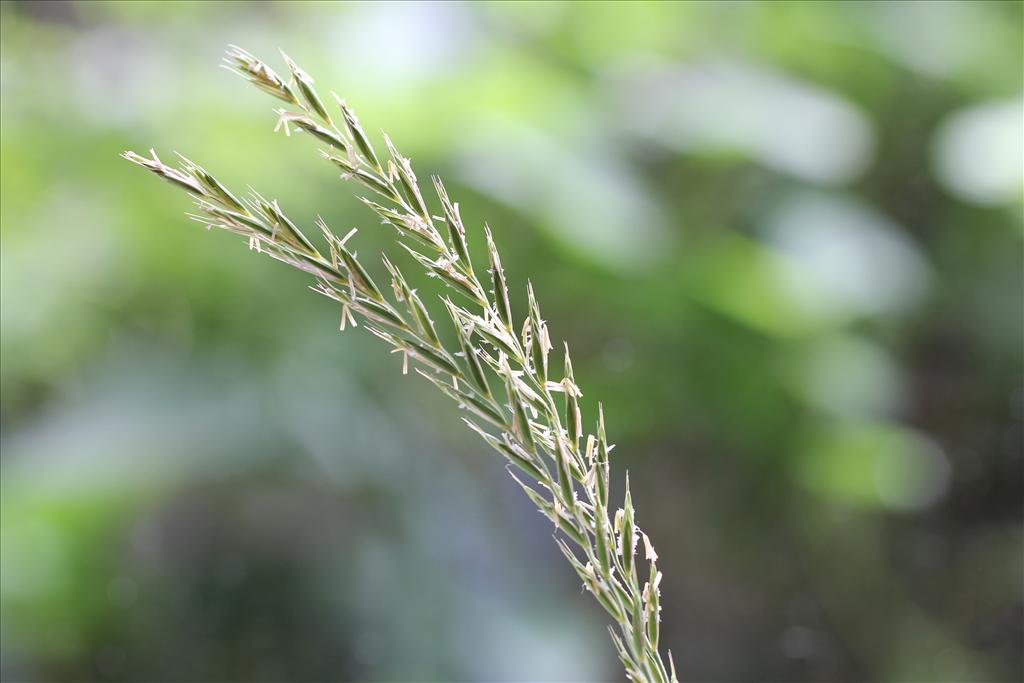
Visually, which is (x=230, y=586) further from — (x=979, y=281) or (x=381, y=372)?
(x=979, y=281)

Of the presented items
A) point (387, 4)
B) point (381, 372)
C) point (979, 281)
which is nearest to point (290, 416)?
point (381, 372)

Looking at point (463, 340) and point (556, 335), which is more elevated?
point (463, 340)

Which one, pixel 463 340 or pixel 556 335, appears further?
pixel 556 335

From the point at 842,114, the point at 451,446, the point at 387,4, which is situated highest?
the point at 842,114

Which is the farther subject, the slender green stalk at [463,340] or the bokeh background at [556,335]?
the bokeh background at [556,335]

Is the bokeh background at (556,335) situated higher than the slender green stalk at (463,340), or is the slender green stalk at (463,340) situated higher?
the slender green stalk at (463,340)

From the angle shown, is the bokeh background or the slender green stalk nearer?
the slender green stalk

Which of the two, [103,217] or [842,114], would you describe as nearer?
[103,217]

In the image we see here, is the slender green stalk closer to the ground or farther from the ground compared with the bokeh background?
farther from the ground
